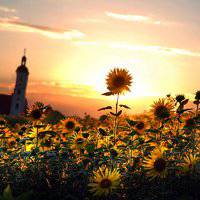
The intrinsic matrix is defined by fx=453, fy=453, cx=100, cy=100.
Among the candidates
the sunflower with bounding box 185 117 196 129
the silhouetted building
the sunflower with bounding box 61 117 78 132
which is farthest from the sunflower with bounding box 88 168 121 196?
the silhouetted building

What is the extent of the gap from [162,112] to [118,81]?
2.63 feet

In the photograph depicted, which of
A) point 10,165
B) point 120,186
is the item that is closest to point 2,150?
point 10,165

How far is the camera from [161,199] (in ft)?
18.2

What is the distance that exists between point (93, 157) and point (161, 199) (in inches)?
44.7

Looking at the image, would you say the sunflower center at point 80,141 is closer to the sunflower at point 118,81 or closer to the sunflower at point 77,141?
the sunflower at point 77,141

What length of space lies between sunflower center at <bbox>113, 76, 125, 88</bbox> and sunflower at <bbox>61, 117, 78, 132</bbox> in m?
1.44

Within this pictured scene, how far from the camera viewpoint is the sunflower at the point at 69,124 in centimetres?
781

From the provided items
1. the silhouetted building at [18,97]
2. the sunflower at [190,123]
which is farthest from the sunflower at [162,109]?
the silhouetted building at [18,97]

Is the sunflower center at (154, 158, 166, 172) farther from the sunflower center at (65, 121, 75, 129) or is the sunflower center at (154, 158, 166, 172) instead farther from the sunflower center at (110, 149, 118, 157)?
the sunflower center at (65, 121, 75, 129)

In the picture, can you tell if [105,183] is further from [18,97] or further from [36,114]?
[18,97]

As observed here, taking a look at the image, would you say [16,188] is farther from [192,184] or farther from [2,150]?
[192,184]

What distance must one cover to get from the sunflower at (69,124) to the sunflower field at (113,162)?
0.45 feet

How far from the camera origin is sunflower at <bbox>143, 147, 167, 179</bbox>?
557 cm

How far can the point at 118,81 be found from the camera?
22.0ft
